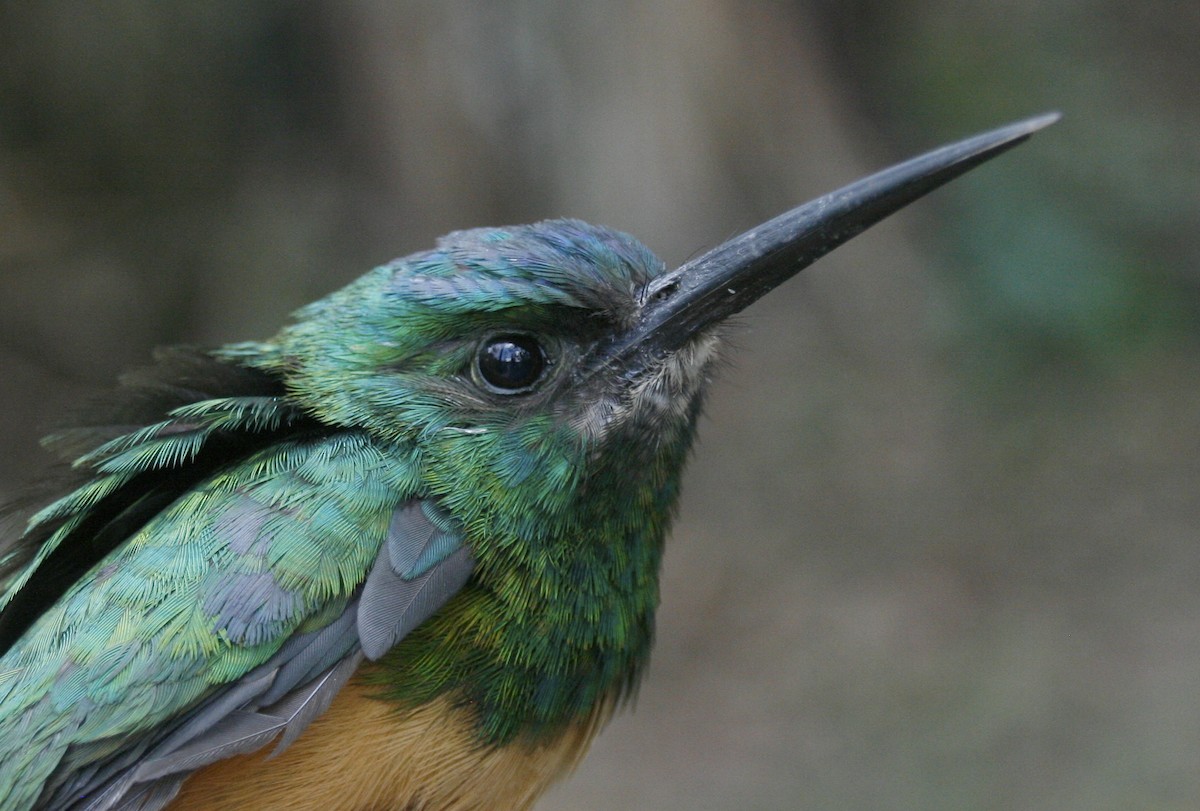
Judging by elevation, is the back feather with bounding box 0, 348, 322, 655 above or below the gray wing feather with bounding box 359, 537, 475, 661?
above

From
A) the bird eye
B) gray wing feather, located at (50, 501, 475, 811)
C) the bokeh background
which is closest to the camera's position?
gray wing feather, located at (50, 501, 475, 811)

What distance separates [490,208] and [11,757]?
22.1ft

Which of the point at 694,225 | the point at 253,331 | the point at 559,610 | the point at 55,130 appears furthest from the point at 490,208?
the point at 559,610

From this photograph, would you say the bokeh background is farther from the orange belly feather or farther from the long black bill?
the orange belly feather

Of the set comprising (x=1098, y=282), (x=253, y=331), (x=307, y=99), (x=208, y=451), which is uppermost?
(x=307, y=99)

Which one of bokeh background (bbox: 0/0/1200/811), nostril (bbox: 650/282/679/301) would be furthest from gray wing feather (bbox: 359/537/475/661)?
bokeh background (bbox: 0/0/1200/811)

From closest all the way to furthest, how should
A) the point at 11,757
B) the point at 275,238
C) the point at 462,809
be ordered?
the point at 11,757, the point at 462,809, the point at 275,238

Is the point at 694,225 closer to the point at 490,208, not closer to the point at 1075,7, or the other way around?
the point at 490,208

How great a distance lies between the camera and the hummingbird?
105 inches

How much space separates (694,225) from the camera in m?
8.72

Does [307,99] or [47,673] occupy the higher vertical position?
[307,99]

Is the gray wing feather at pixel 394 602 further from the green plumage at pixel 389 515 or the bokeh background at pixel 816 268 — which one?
the bokeh background at pixel 816 268

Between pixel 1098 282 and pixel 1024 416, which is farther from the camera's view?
pixel 1024 416

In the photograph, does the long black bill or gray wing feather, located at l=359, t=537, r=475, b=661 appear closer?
gray wing feather, located at l=359, t=537, r=475, b=661
